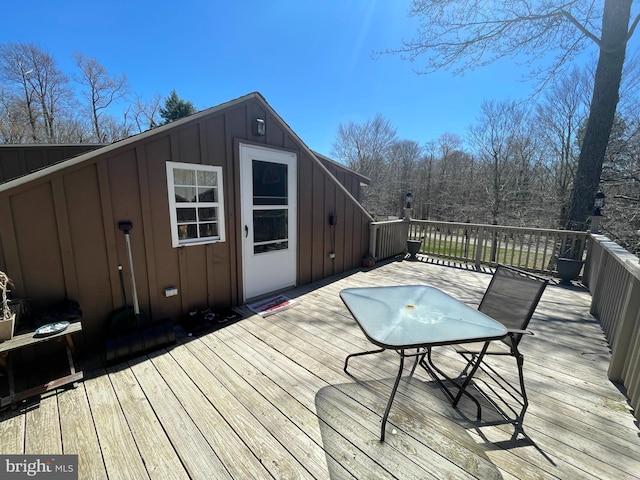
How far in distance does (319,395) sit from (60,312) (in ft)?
7.48

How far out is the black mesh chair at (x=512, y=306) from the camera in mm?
1786

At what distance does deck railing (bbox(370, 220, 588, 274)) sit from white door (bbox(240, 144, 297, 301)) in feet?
7.92

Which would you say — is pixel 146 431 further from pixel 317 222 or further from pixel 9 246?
pixel 317 222

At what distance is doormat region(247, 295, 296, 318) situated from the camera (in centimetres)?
338

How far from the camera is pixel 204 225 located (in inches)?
124

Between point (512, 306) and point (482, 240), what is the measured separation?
4131 millimetres

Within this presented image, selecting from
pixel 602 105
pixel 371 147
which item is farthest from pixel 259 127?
pixel 371 147

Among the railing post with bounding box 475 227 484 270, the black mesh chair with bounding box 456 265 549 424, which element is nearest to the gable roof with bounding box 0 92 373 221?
the black mesh chair with bounding box 456 265 549 424

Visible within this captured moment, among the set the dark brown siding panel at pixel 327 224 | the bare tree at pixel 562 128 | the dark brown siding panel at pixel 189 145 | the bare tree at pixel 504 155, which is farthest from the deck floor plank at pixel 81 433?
the bare tree at pixel 504 155

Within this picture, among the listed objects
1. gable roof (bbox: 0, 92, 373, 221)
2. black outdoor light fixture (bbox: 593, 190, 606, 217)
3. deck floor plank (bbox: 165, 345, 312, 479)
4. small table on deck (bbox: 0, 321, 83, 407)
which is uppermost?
gable roof (bbox: 0, 92, 373, 221)

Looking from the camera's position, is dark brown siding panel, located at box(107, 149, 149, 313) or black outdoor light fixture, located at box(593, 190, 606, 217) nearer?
dark brown siding panel, located at box(107, 149, 149, 313)

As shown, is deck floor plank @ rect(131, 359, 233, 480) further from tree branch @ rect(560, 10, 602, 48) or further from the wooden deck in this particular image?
tree branch @ rect(560, 10, 602, 48)

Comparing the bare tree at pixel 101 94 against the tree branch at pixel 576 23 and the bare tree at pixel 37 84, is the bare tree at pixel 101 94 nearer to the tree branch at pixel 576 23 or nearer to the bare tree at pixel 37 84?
the bare tree at pixel 37 84

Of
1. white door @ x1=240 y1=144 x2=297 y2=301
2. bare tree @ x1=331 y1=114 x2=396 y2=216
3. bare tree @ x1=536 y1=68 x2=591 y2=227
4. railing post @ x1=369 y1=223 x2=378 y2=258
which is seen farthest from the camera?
bare tree @ x1=331 y1=114 x2=396 y2=216
